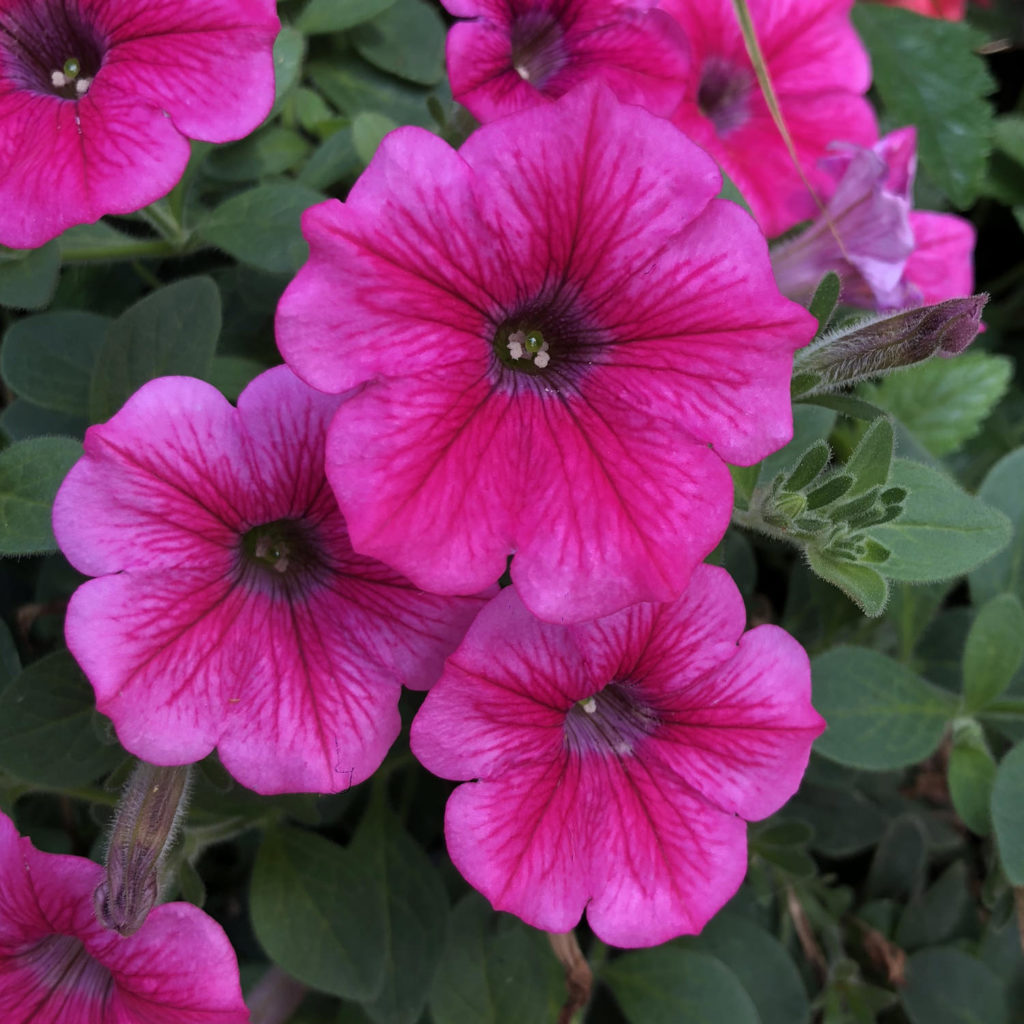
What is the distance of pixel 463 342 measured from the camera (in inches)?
36.2

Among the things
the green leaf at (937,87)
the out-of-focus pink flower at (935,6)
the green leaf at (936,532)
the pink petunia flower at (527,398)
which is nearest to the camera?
the pink petunia flower at (527,398)

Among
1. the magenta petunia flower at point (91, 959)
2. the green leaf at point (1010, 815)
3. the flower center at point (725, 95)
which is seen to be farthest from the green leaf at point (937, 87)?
the magenta petunia flower at point (91, 959)

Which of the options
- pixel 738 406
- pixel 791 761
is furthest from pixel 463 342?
pixel 791 761

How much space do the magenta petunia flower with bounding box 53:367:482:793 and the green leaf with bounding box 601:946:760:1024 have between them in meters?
0.69

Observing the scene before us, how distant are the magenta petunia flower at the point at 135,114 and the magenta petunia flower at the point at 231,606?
0.69 ft

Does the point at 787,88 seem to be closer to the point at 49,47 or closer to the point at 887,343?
the point at 887,343

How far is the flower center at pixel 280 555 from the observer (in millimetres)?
1020

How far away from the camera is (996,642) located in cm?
141

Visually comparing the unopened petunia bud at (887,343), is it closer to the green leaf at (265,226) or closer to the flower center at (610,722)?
the flower center at (610,722)

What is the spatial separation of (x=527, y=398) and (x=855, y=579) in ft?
1.33

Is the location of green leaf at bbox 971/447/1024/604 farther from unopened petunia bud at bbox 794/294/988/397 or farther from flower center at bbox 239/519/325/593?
flower center at bbox 239/519/325/593

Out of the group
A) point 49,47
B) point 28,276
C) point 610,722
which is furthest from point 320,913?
point 49,47

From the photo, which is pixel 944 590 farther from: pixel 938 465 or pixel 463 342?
pixel 463 342

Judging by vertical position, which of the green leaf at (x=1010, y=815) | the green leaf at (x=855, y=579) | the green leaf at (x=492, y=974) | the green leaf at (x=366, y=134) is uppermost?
the green leaf at (x=366, y=134)
